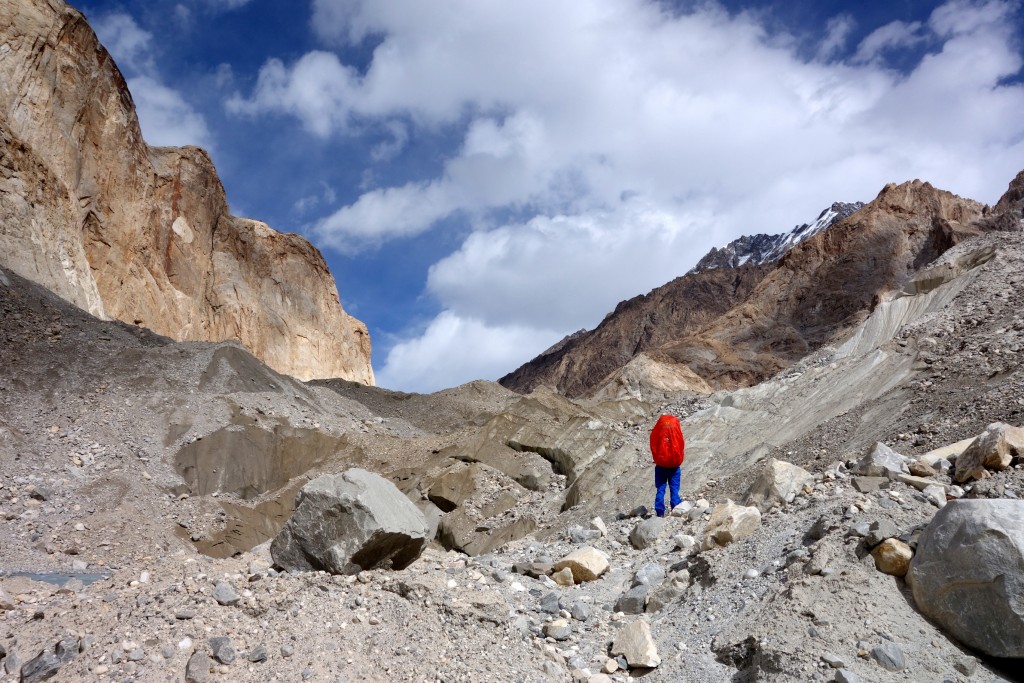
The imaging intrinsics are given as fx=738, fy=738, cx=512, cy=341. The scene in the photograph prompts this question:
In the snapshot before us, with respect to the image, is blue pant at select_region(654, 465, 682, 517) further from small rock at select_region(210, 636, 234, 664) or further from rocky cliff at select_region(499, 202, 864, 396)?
rocky cliff at select_region(499, 202, 864, 396)

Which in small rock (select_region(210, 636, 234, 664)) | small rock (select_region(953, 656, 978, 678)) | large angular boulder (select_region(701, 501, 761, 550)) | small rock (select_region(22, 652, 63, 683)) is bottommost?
small rock (select_region(953, 656, 978, 678))

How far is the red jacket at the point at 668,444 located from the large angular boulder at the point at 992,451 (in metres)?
3.22

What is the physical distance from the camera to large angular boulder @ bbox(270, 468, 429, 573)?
6.70 m

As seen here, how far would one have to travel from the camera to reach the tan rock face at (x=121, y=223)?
28406mm

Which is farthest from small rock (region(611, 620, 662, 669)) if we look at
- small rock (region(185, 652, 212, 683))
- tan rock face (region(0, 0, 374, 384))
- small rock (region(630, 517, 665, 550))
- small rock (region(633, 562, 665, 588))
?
tan rock face (region(0, 0, 374, 384))

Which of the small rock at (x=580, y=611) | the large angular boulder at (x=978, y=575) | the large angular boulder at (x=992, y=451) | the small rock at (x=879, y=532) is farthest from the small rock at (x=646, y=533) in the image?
the large angular boulder at (x=978, y=575)

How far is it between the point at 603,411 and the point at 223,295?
2529cm

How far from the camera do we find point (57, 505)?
50.1 ft

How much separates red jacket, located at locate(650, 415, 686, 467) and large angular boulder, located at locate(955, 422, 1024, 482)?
3.22 metres

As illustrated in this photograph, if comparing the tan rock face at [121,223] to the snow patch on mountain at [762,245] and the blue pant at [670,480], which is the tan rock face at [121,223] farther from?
the snow patch on mountain at [762,245]

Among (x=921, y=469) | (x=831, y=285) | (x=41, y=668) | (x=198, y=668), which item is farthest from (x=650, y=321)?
(x=41, y=668)

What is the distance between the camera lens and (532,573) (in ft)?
24.9

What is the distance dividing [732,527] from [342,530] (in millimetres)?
3603

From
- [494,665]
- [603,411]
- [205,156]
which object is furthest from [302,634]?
[205,156]
